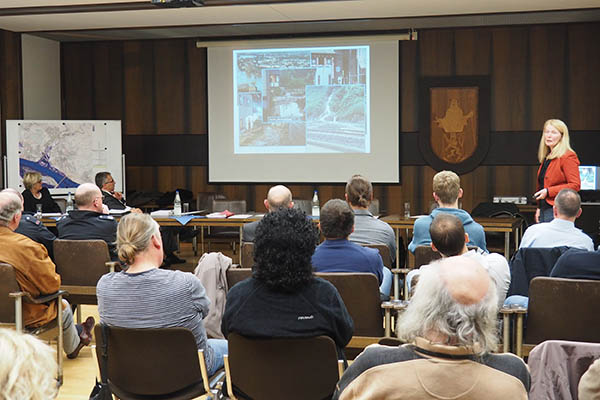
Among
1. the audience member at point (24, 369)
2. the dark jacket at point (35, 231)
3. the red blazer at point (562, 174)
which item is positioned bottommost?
the dark jacket at point (35, 231)

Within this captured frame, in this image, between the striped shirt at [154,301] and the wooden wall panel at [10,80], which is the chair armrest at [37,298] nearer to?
the striped shirt at [154,301]

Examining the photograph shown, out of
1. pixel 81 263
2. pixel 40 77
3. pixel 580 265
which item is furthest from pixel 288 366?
pixel 40 77

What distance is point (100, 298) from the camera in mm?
3021

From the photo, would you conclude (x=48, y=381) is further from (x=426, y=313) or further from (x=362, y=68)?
(x=362, y=68)

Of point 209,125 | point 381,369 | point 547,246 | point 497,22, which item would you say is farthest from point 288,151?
point 381,369

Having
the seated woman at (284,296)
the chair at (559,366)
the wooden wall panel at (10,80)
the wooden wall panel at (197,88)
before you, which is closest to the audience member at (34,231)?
the seated woman at (284,296)

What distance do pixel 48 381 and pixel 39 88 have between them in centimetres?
970

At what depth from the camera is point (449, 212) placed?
4488 mm

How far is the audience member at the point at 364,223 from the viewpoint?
15.5 feet

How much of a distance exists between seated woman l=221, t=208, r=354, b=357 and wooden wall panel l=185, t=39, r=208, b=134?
7.95m

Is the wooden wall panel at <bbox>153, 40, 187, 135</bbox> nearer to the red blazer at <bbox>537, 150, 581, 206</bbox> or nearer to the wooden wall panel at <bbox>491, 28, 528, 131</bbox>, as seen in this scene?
the wooden wall panel at <bbox>491, 28, 528, 131</bbox>

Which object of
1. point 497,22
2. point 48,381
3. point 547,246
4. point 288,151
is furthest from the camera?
point 288,151

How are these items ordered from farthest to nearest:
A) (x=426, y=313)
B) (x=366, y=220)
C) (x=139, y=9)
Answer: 1. (x=139, y=9)
2. (x=366, y=220)
3. (x=426, y=313)

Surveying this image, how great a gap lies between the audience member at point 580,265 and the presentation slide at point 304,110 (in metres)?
6.27
